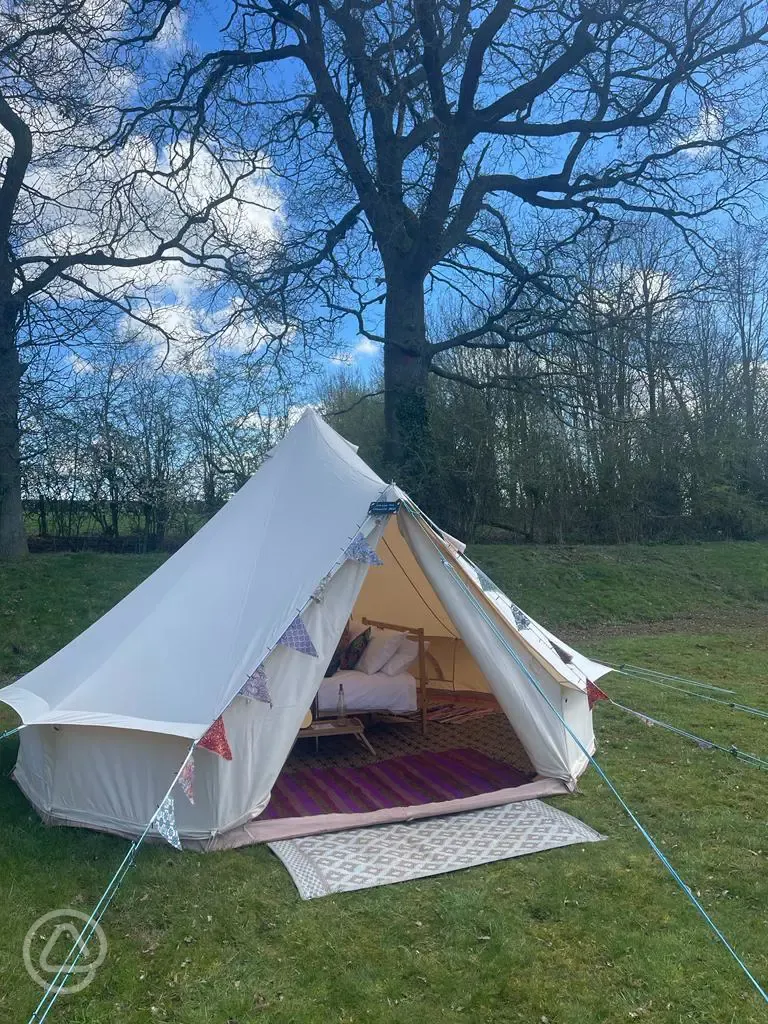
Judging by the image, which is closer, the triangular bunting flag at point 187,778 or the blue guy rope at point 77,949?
the blue guy rope at point 77,949

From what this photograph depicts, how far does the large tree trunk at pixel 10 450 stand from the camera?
10.1 metres

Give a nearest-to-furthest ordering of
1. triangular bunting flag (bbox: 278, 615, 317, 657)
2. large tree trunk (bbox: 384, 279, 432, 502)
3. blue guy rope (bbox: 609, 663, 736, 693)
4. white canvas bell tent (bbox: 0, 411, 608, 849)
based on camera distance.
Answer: white canvas bell tent (bbox: 0, 411, 608, 849) → triangular bunting flag (bbox: 278, 615, 317, 657) → blue guy rope (bbox: 609, 663, 736, 693) → large tree trunk (bbox: 384, 279, 432, 502)

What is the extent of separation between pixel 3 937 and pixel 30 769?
1368 mm

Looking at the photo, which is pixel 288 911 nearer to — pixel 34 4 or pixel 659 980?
pixel 659 980

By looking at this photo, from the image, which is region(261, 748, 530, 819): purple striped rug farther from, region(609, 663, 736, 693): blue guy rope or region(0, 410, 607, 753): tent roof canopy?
region(609, 663, 736, 693): blue guy rope

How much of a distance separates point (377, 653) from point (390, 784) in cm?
145

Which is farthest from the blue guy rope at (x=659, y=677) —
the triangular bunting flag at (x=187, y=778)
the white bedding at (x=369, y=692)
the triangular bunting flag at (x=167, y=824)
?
the triangular bunting flag at (x=167, y=824)

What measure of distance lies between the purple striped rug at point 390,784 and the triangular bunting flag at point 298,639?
3.19 feet

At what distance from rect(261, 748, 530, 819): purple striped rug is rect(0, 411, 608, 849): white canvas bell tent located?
31cm

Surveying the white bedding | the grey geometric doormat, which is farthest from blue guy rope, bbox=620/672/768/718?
the grey geometric doormat

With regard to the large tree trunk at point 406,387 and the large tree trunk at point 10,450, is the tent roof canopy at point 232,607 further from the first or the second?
the large tree trunk at point 10,450

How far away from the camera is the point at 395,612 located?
7352 mm

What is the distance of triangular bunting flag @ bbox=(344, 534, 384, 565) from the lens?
430 cm

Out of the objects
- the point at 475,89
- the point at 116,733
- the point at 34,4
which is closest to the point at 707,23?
the point at 475,89
